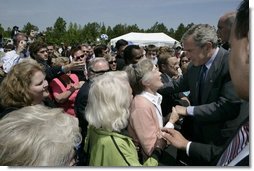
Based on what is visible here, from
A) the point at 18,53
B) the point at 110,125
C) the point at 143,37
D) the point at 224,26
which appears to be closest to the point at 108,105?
the point at 110,125

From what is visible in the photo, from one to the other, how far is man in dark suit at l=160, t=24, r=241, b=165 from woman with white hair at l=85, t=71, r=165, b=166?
0.32 m

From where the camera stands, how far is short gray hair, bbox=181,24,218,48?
1590mm

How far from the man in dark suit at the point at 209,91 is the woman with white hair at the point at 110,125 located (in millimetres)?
319

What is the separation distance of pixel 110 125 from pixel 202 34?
67 cm

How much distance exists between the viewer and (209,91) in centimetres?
158

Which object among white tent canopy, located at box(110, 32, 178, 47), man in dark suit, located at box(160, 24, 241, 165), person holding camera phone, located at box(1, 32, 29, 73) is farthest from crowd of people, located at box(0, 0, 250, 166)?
person holding camera phone, located at box(1, 32, 29, 73)

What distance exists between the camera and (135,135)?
1.59m

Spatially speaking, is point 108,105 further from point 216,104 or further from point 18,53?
point 18,53

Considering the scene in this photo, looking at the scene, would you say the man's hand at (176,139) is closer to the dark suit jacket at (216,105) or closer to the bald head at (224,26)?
the dark suit jacket at (216,105)

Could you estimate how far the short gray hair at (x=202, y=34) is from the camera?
1.59 meters

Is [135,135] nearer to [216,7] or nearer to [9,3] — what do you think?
[216,7]

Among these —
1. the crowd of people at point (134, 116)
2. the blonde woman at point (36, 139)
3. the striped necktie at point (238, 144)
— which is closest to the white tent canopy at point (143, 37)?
the crowd of people at point (134, 116)

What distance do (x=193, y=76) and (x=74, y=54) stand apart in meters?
1.55

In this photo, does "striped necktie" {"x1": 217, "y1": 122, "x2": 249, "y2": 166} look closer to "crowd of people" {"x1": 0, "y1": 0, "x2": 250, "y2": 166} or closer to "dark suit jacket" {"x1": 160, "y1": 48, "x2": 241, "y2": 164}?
"crowd of people" {"x1": 0, "y1": 0, "x2": 250, "y2": 166}
